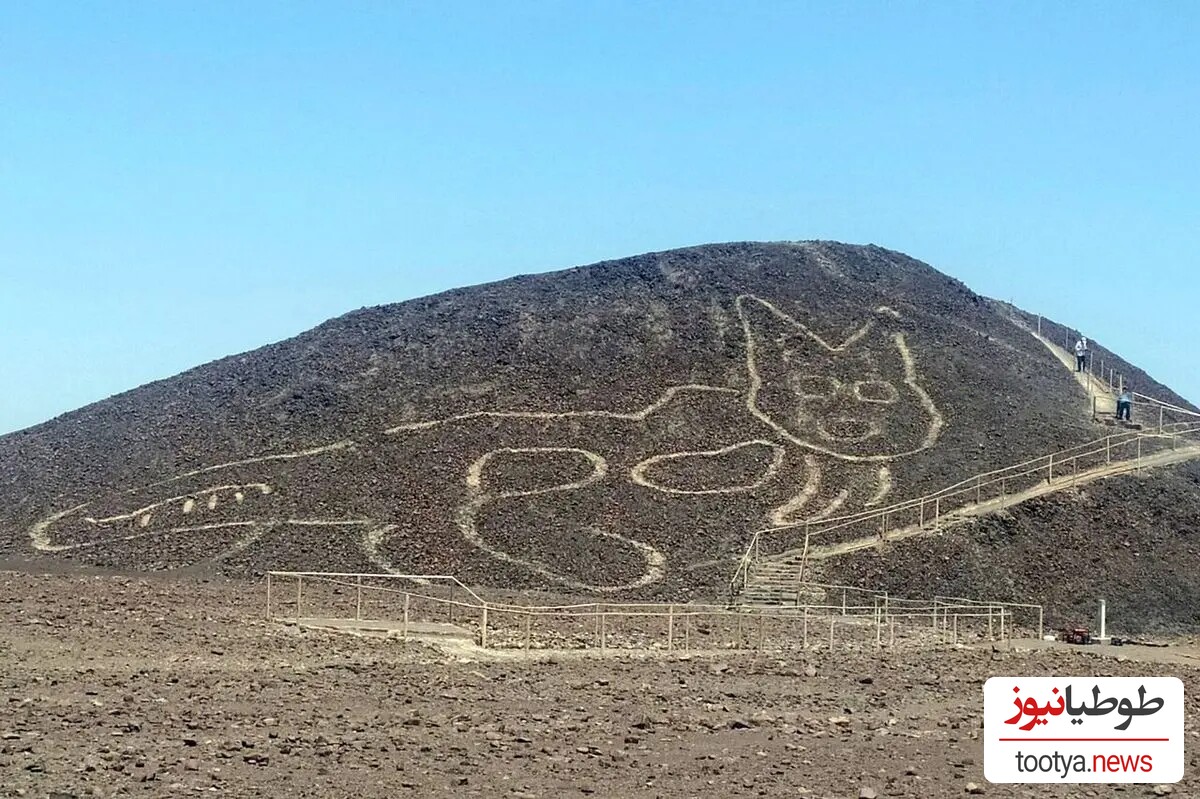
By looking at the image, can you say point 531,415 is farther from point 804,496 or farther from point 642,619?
point 642,619

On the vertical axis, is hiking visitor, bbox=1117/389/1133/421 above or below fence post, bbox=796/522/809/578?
above

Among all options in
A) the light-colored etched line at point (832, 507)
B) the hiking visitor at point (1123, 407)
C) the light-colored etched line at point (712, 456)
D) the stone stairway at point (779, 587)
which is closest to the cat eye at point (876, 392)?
the light-colored etched line at point (712, 456)

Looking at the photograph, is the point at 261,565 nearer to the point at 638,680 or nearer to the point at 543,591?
the point at 543,591

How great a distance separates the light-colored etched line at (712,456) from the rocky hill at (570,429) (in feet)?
0.37

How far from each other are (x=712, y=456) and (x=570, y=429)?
4.64 m

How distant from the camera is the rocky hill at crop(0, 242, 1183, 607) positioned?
3903 centimetres

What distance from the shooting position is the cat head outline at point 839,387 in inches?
1750

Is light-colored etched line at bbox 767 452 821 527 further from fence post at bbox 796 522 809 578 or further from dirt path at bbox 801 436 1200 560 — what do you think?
dirt path at bbox 801 436 1200 560

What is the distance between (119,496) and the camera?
→ 141 feet

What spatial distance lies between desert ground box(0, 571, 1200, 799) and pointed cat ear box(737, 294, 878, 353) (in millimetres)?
25614

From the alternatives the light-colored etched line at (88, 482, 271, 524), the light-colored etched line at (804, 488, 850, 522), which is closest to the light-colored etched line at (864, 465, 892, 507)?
the light-colored etched line at (804, 488, 850, 522)

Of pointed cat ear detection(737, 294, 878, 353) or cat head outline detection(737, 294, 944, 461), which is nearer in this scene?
cat head outline detection(737, 294, 944, 461)

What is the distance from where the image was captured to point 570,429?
1762 inches

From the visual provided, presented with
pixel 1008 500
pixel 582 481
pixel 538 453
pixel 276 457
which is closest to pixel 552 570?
pixel 582 481
